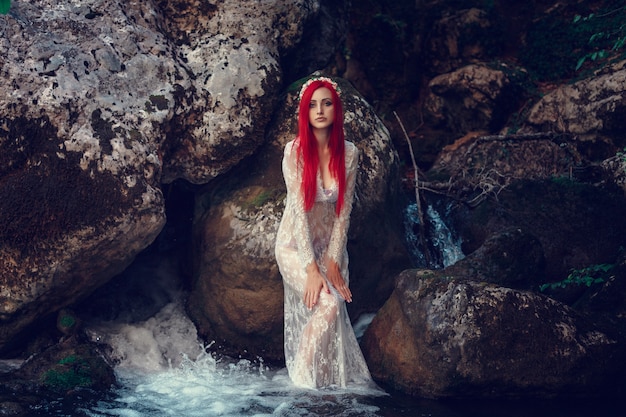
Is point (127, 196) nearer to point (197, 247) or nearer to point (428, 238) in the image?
point (197, 247)

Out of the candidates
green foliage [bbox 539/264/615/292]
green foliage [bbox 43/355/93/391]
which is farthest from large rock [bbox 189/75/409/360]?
green foliage [bbox 539/264/615/292]

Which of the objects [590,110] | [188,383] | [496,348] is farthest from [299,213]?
[590,110]

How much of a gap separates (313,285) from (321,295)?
0.12 meters

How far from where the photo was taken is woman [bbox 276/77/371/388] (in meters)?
5.57

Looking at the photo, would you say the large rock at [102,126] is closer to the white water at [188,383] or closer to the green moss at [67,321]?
the green moss at [67,321]

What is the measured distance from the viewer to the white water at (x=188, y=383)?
17.1 feet

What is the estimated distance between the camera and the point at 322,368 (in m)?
5.62

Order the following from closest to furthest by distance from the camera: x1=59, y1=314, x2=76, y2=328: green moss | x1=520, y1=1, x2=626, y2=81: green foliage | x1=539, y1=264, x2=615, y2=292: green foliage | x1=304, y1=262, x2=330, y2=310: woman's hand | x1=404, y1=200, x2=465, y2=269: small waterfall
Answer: x1=304, y1=262, x2=330, y2=310: woman's hand
x1=59, y1=314, x2=76, y2=328: green moss
x1=539, y1=264, x2=615, y2=292: green foliage
x1=404, y1=200, x2=465, y2=269: small waterfall
x1=520, y1=1, x2=626, y2=81: green foliage

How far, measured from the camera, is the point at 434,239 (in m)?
8.09

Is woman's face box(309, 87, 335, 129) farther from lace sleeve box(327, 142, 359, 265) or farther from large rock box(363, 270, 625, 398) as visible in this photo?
large rock box(363, 270, 625, 398)

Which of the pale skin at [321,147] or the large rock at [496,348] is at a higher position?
the pale skin at [321,147]

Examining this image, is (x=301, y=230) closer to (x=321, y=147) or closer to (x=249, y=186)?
(x=321, y=147)

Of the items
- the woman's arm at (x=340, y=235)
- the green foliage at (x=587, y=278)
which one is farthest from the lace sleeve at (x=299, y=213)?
the green foliage at (x=587, y=278)

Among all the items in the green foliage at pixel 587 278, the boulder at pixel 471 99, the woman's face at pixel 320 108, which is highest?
the boulder at pixel 471 99
